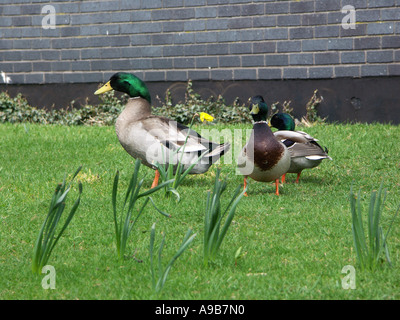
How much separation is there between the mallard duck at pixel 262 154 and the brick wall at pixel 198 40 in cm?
482

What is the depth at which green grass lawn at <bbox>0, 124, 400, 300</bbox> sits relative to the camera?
139 inches

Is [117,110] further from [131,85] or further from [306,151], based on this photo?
[306,151]

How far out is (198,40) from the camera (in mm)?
10906

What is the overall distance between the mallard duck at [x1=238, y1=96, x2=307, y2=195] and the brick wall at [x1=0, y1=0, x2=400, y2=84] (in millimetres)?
4820

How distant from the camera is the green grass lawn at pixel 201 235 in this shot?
11.6 ft

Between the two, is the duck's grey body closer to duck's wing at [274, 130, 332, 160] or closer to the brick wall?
duck's wing at [274, 130, 332, 160]

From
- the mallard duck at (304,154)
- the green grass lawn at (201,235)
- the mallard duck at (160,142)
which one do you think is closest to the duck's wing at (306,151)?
the mallard duck at (304,154)

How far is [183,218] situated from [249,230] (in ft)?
1.96

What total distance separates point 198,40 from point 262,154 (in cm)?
580

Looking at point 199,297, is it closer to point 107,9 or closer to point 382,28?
point 382,28

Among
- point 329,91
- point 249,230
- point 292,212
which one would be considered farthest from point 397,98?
point 249,230

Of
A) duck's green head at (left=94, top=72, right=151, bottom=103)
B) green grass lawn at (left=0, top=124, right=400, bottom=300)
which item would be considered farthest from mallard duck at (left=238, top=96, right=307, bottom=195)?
duck's green head at (left=94, top=72, right=151, bottom=103)

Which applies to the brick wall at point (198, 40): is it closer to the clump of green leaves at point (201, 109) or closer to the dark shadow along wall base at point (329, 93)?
the dark shadow along wall base at point (329, 93)

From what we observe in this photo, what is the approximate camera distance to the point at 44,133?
934cm
